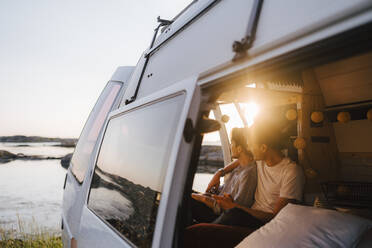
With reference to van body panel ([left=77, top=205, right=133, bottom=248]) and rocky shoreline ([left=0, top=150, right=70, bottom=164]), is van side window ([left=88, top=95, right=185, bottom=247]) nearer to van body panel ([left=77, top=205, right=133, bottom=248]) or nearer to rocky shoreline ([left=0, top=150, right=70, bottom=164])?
van body panel ([left=77, top=205, right=133, bottom=248])

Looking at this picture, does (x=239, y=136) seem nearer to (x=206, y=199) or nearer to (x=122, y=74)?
(x=206, y=199)

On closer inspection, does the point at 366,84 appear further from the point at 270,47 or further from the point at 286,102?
the point at 270,47

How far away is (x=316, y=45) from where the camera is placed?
86 cm

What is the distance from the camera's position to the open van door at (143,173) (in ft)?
4.39

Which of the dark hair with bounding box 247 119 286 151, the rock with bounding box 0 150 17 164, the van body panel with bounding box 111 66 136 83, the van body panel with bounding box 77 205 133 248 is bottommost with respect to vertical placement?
the rock with bounding box 0 150 17 164

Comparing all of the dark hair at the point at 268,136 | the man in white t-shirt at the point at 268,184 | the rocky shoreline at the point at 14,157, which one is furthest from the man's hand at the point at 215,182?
the rocky shoreline at the point at 14,157

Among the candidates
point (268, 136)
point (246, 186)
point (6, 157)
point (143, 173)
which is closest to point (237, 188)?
point (246, 186)

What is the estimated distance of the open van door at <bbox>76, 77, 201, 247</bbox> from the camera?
4.39ft

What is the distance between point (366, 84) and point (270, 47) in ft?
8.80

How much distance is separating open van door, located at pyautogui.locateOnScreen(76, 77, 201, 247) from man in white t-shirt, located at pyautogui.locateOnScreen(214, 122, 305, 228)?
106 cm

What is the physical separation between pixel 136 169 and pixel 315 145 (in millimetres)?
2694

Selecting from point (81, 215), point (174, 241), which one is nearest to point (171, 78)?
point (174, 241)

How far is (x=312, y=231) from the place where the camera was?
1.70 meters

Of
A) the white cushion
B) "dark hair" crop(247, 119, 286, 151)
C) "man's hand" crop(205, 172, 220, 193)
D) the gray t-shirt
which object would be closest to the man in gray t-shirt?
the gray t-shirt
